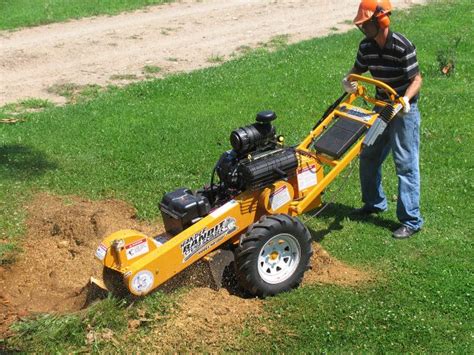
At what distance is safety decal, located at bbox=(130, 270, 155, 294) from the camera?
4941mm

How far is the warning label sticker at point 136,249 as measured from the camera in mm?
5047

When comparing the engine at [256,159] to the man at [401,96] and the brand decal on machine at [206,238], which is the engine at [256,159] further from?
the man at [401,96]

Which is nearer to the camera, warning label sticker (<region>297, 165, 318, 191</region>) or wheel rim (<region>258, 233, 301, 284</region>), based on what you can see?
wheel rim (<region>258, 233, 301, 284</region>)

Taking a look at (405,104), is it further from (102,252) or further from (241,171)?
(102,252)

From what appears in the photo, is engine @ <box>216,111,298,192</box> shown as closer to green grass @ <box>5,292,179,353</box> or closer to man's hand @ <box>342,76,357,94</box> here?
man's hand @ <box>342,76,357,94</box>

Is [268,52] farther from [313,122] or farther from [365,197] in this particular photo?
[365,197]

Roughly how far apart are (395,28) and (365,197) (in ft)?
29.4

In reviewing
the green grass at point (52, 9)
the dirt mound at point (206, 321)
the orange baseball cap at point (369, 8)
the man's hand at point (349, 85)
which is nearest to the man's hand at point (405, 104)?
the man's hand at point (349, 85)

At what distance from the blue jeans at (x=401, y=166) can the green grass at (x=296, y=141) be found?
0.78 feet

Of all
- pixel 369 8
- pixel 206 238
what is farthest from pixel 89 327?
pixel 369 8

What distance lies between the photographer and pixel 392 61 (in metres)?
6.16

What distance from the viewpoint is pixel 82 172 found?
833cm

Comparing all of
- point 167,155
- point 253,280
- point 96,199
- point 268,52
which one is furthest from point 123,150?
point 268,52

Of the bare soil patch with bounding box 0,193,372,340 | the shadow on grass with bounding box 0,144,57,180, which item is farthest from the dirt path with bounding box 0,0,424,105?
the bare soil patch with bounding box 0,193,372,340
